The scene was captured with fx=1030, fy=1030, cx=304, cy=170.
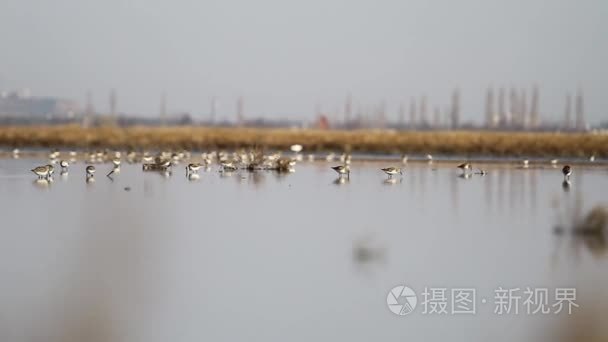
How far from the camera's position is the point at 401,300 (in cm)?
819

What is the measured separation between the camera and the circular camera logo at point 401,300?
312 inches

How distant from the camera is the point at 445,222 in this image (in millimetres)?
13961

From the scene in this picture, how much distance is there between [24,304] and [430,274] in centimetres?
371

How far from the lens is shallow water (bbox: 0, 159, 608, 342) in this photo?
24.0 ft

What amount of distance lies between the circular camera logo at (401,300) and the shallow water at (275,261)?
0.08 meters

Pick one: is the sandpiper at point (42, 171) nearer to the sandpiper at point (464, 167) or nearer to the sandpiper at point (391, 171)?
the sandpiper at point (391, 171)

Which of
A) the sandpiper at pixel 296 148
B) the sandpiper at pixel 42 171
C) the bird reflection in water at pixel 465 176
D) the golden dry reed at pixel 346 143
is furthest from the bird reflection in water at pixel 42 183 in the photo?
the sandpiper at pixel 296 148

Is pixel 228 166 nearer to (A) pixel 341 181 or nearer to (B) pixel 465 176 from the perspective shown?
(A) pixel 341 181

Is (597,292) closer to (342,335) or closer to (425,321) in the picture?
(425,321)

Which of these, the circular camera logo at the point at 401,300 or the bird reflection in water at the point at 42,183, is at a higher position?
the bird reflection in water at the point at 42,183

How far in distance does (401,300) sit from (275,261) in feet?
6.96

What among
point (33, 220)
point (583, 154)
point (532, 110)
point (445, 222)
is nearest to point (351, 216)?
point (445, 222)

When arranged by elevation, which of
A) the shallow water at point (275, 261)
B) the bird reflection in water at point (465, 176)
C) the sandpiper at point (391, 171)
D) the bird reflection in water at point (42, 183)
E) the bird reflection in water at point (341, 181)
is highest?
the sandpiper at point (391, 171)

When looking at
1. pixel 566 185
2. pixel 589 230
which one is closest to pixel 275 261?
pixel 589 230
